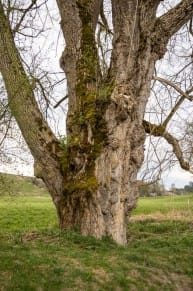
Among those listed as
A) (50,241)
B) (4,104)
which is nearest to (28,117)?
(4,104)

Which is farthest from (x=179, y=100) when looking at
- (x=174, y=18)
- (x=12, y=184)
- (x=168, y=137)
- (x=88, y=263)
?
(x=88, y=263)

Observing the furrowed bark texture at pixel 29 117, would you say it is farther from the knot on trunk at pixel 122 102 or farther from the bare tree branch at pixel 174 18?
the bare tree branch at pixel 174 18

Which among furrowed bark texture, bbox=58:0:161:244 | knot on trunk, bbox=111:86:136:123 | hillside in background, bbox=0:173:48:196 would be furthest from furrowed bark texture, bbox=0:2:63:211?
knot on trunk, bbox=111:86:136:123

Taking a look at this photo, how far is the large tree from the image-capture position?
9.56 meters

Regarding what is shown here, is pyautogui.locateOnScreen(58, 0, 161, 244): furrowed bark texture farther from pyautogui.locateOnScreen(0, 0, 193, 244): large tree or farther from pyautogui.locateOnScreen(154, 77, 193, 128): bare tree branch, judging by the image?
pyautogui.locateOnScreen(154, 77, 193, 128): bare tree branch

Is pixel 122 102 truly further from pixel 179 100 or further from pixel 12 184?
pixel 179 100

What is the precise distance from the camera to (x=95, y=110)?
10.1 metres

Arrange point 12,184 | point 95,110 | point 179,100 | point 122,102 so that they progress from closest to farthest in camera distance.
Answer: point 122,102 < point 95,110 < point 12,184 < point 179,100

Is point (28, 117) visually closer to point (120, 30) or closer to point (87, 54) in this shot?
point (87, 54)

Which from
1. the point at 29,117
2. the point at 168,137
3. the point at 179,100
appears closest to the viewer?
the point at 29,117

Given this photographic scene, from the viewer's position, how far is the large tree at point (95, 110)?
956 centimetres

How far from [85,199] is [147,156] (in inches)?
129

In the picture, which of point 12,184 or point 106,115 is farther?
point 12,184

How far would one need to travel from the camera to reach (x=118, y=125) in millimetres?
9977
